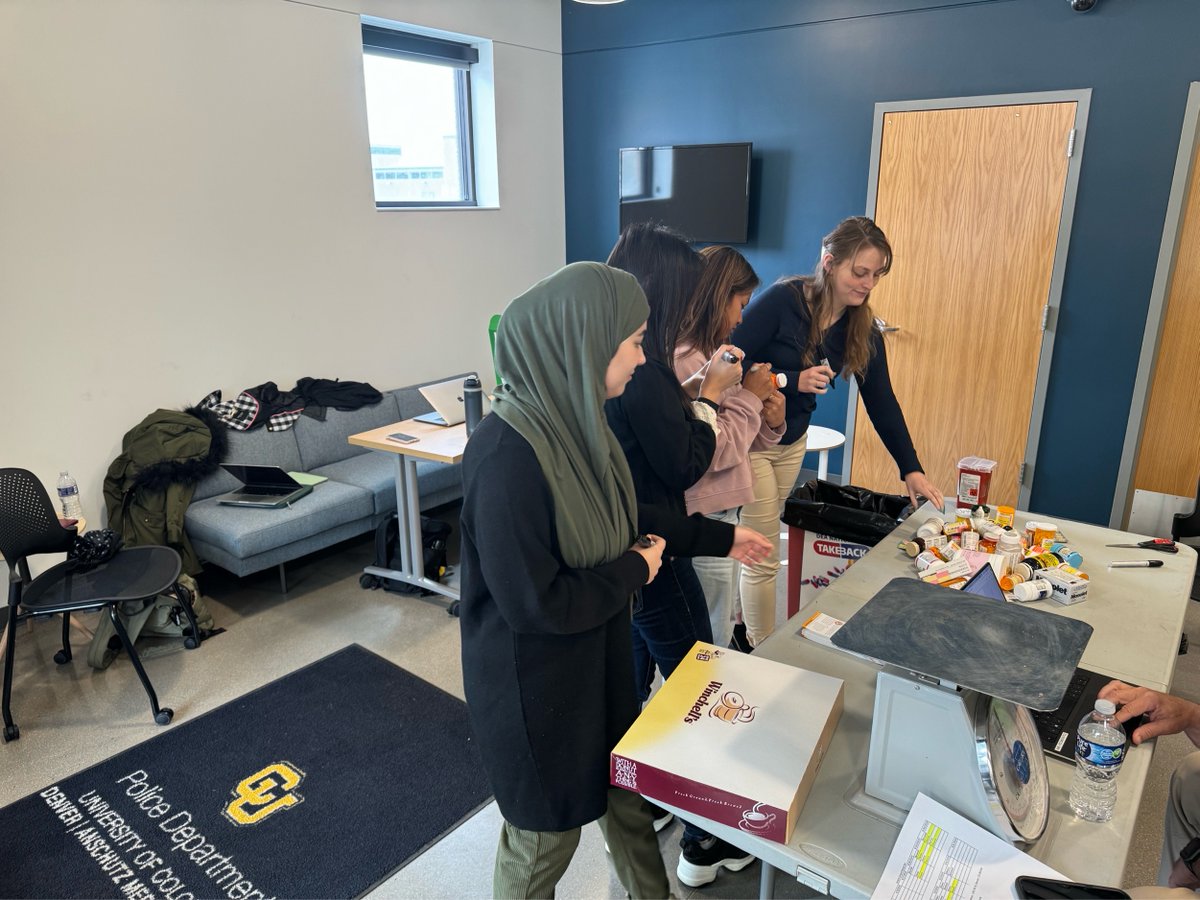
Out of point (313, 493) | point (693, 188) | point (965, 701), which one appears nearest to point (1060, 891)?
point (965, 701)

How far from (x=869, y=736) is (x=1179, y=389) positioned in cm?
339

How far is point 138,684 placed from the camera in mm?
2854

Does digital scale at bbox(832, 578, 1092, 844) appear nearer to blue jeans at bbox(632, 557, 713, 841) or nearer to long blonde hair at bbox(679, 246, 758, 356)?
blue jeans at bbox(632, 557, 713, 841)

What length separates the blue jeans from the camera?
5.77 feet

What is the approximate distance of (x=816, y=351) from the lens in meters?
2.41

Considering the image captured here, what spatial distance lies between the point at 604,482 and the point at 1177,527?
3026 millimetres

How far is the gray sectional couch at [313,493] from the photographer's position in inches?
130

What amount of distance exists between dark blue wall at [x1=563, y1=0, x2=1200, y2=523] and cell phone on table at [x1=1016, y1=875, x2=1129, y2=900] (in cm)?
352

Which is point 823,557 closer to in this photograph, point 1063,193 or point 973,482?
point 973,482

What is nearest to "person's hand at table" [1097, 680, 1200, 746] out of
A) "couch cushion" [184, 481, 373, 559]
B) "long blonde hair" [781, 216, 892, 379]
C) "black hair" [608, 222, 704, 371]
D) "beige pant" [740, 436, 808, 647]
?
"black hair" [608, 222, 704, 371]

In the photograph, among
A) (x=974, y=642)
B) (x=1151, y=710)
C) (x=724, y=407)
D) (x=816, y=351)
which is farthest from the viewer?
(x=816, y=351)

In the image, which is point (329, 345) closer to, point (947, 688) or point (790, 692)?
point (790, 692)

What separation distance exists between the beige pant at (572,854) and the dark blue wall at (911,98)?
11.3 feet

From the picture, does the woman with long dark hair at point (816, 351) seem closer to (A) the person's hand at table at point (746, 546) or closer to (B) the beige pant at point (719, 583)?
(B) the beige pant at point (719, 583)
